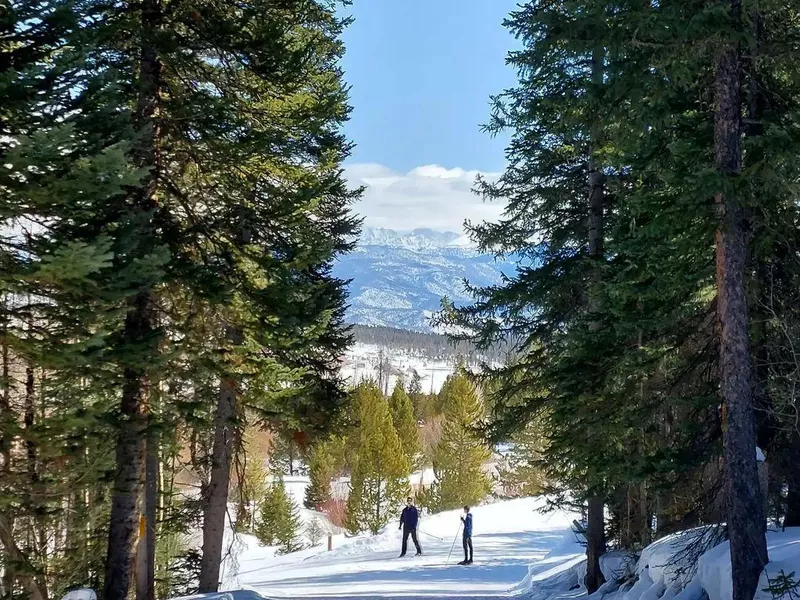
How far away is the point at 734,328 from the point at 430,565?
15511mm

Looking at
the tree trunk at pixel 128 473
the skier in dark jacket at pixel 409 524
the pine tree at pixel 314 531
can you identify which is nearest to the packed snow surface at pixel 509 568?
the skier in dark jacket at pixel 409 524

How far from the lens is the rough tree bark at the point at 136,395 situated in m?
7.93

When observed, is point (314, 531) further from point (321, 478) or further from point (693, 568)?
point (693, 568)

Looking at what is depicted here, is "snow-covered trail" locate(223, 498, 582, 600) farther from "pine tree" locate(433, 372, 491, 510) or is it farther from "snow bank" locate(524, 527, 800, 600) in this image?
"pine tree" locate(433, 372, 491, 510)

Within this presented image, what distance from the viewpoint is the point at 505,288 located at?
39.1 ft

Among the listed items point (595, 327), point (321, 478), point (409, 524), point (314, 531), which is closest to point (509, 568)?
point (409, 524)

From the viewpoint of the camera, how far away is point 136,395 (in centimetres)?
824

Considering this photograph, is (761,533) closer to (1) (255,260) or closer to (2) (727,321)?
(2) (727,321)

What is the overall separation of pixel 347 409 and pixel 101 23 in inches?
337

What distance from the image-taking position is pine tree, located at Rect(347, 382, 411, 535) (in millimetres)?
42031

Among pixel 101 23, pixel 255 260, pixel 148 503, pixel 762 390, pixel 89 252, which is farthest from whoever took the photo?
pixel 148 503

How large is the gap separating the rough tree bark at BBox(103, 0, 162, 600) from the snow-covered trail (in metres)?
6.60

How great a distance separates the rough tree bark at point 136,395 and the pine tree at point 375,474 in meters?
33.3

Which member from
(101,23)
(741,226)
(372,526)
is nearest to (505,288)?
(741,226)
